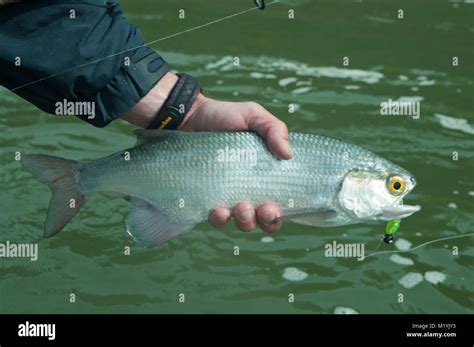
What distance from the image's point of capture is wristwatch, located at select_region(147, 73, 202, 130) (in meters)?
4.20

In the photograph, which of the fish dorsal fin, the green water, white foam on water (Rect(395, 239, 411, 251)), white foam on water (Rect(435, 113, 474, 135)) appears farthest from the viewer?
white foam on water (Rect(435, 113, 474, 135))

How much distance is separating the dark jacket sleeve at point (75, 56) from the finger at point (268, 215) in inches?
35.3

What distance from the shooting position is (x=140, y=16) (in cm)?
863

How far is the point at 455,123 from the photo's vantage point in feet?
22.1

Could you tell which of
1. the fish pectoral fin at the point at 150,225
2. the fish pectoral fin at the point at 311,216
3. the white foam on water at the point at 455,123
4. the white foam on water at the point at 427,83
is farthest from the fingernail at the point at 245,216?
the white foam on water at the point at 427,83

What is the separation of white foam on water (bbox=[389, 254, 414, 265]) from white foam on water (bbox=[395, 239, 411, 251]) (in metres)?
0.08

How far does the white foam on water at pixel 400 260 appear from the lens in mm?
5207

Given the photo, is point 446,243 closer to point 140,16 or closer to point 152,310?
point 152,310

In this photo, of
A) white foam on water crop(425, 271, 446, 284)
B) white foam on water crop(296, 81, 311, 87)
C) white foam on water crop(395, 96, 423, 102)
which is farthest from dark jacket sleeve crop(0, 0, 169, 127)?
white foam on water crop(395, 96, 423, 102)

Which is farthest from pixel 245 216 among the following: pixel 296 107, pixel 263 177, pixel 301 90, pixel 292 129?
pixel 301 90

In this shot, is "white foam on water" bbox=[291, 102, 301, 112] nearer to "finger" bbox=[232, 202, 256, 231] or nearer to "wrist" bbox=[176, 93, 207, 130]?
"wrist" bbox=[176, 93, 207, 130]

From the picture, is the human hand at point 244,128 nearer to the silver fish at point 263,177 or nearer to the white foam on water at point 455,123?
the silver fish at point 263,177

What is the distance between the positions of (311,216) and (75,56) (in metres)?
1.41

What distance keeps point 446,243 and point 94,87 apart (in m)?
2.84
